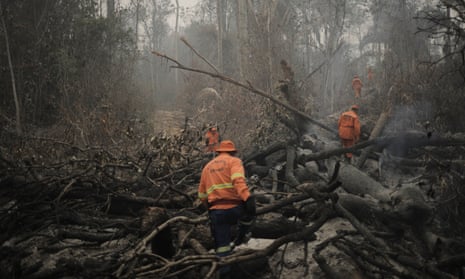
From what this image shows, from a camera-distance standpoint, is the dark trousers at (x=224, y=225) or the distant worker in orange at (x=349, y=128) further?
the distant worker in orange at (x=349, y=128)

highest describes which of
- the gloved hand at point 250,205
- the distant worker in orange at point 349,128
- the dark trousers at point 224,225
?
the distant worker in orange at point 349,128

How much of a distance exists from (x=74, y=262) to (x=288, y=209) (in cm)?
269

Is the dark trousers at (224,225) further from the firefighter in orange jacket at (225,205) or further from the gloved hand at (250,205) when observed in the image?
the gloved hand at (250,205)

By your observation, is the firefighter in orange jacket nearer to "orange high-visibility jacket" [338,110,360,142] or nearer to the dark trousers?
the dark trousers

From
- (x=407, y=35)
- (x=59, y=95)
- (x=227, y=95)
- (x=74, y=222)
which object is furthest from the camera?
(x=407, y=35)

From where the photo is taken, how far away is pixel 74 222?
4.32m

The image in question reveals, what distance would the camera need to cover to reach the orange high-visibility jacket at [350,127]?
7352 mm

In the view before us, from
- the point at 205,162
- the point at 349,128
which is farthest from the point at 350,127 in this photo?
the point at 205,162

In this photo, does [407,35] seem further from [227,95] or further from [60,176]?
[60,176]

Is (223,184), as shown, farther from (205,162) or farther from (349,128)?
(349,128)

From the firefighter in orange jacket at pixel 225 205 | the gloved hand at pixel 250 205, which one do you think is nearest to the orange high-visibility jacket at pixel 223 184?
the firefighter in orange jacket at pixel 225 205

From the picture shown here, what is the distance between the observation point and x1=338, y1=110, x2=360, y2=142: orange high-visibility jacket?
735cm

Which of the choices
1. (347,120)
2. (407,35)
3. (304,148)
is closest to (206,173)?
(304,148)

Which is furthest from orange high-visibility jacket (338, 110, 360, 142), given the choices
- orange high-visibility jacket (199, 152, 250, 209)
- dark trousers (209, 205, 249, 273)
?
dark trousers (209, 205, 249, 273)
